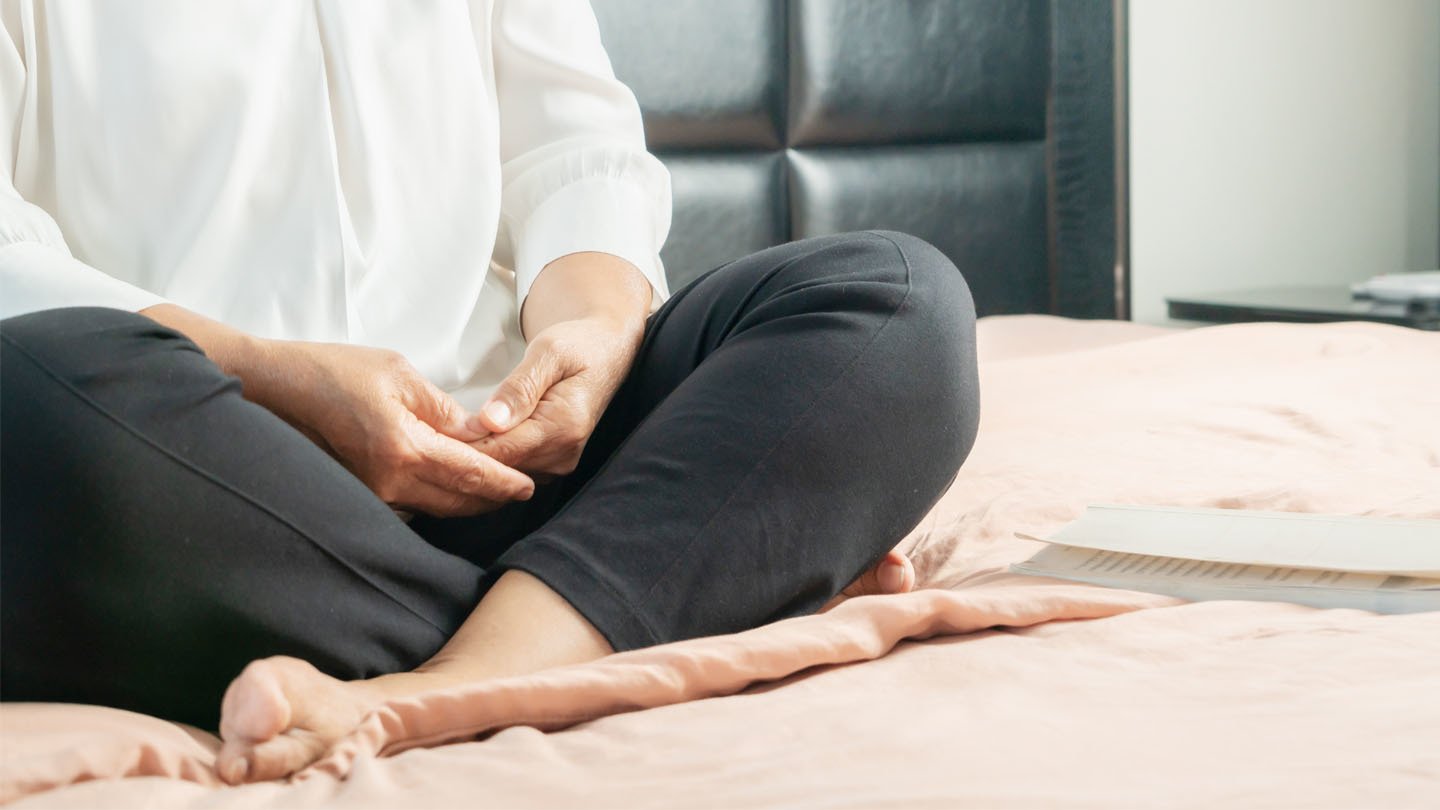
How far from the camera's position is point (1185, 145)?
8.04ft

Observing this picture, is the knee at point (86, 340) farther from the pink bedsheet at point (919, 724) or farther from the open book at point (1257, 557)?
the open book at point (1257, 557)

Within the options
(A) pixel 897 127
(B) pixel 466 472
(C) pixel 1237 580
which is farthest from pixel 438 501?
(A) pixel 897 127

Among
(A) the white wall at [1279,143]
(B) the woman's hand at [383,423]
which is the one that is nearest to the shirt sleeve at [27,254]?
(B) the woman's hand at [383,423]

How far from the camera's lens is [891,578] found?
0.80 metres

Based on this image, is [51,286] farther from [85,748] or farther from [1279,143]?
[1279,143]

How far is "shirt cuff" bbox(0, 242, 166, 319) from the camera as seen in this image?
0.79 meters

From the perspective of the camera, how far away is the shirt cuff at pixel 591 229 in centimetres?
104

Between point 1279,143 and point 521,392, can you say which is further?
point 1279,143

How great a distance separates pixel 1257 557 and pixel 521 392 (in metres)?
0.41

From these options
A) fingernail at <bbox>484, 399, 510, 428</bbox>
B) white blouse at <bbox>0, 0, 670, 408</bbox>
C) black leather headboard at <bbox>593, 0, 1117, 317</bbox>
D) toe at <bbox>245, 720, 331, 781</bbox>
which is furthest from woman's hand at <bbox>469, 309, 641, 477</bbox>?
black leather headboard at <bbox>593, 0, 1117, 317</bbox>

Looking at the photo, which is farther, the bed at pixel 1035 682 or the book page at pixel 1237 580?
the book page at pixel 1237 580

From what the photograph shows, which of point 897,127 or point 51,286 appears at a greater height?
point 51,286

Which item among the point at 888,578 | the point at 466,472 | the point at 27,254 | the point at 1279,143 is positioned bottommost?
the point at 1279,143

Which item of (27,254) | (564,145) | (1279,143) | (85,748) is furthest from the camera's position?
(1279,143)
